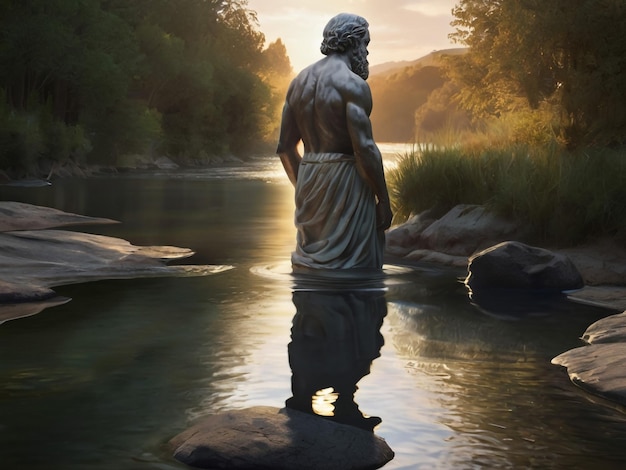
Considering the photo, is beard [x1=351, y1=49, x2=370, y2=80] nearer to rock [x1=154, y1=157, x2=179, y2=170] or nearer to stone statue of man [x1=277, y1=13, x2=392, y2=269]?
stone statue of man [x1=277, y1=13, x2=392, y2=269]

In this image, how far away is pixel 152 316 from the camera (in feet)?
24.8

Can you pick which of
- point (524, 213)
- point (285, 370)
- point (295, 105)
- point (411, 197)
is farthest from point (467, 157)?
point (285, 370)

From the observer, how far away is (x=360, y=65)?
369 inches

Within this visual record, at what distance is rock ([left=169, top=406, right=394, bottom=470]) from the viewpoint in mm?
4086

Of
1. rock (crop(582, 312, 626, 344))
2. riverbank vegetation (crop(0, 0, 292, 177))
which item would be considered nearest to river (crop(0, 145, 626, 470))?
rock (crop(582, 312, 626, 344))

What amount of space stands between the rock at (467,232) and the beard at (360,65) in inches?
127

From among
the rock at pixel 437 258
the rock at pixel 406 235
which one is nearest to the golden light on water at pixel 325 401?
the rock at pixel 437 258

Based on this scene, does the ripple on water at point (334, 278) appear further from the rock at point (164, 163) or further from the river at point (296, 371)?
the rock at point (164, 163)

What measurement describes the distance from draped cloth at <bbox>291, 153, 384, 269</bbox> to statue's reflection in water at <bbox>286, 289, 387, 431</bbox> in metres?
0.82

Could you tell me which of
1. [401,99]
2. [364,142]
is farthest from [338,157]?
[401,99]

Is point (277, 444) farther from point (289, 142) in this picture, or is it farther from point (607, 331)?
point (289, 142)

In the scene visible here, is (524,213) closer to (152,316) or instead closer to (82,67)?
(152,316)

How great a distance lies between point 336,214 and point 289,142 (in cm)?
86

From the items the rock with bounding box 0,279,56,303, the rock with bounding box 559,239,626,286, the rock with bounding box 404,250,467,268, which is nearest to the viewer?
the rock with bounding box 0,279,56,303
